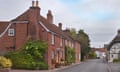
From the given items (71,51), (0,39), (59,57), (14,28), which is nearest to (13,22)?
(14,28)

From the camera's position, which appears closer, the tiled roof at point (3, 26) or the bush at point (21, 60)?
the bush at point (21, 60)

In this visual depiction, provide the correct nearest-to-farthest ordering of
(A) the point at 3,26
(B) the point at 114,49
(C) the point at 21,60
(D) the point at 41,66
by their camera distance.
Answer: (D) the point at 41,66, (C) the point at 21,60, (A) the point at 3,26, (B) the point at 114,49

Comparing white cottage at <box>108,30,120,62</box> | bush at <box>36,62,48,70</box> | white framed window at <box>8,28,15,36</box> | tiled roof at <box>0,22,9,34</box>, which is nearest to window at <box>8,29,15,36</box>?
white framed window at <box>8,28,15,36</box>

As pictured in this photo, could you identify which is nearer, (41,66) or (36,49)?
(41,66)

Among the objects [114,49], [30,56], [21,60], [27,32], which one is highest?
[27,32]

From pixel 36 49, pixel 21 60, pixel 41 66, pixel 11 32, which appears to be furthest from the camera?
pixel 11 32

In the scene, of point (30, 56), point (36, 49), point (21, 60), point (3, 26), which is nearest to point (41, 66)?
point (30, 56)

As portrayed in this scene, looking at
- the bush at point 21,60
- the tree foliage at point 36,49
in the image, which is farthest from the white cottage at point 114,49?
the bush at point 21,60

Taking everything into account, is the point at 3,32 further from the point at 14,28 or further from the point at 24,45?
the point at 24,45

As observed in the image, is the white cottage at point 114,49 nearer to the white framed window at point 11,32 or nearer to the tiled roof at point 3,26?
the tiled roof at point 3,26

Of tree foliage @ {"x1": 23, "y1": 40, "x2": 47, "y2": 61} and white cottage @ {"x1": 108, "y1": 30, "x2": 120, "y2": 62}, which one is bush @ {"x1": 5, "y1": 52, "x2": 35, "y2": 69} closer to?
tree foliage @ {"x1": 23, "y1": 40, "x2": 47, "y2": 61}

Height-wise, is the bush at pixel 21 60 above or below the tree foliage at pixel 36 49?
below

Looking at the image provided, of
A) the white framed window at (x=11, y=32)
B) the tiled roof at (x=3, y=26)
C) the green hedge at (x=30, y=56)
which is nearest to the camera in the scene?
the green hedge at (x=30, y=56)

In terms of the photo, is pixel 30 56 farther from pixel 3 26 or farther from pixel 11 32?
pixel 3 26
